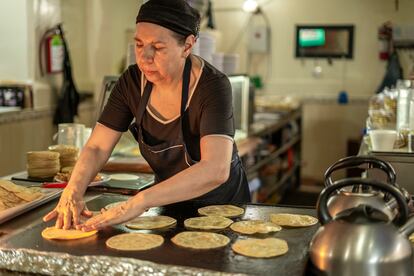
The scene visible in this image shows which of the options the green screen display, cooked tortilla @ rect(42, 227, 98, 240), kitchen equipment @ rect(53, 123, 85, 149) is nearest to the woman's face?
cooked tortilla @ rect(42, 227, 98, 240)

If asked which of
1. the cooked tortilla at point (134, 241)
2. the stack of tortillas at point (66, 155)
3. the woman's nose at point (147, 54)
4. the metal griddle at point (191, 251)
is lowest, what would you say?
the metal griddle at point (191, 251)

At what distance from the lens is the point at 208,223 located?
183 centimetres

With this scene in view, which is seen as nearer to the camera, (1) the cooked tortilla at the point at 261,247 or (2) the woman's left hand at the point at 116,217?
(1) the cooked tortilla at the point at 261,247

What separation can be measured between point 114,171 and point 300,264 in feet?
5.06

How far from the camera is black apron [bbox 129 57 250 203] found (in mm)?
2148

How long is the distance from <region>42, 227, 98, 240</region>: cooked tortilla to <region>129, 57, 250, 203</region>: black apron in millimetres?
551

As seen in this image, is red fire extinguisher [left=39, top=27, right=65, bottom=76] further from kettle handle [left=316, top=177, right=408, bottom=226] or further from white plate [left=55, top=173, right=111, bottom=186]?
kettle handle [left=316, top=177, right=408, bottom=226]

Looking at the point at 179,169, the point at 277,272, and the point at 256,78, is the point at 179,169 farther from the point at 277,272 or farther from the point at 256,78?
the point at 256,78

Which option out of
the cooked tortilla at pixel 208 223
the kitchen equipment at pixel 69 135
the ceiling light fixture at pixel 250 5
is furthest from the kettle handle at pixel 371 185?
the ceiling light fixture at pixel 250 5

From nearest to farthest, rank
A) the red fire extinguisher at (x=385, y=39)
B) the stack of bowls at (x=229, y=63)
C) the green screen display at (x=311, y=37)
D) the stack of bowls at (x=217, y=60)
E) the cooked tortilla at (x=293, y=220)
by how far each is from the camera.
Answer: the cooked tortilla at (x=293, y=220) < the stack of bowls at (x=217, y=60) < the stack of bowls at (x=229, y=63) < the red fire extinguisher at (x=385, y=39) < the green screen display at (x=311, y=37)

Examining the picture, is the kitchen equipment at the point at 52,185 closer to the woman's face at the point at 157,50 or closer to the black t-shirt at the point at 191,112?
the black t-shirt at the point at 191,112

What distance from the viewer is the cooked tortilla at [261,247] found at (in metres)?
1.54

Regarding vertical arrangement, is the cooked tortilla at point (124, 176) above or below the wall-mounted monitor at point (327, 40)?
below

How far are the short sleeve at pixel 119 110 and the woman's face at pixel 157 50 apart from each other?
9.8 inches
